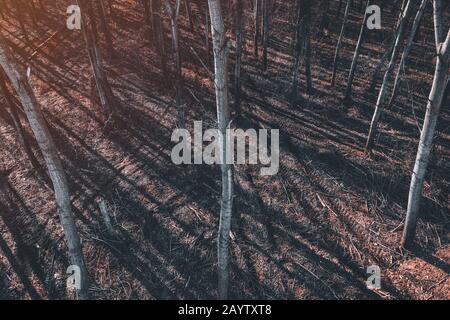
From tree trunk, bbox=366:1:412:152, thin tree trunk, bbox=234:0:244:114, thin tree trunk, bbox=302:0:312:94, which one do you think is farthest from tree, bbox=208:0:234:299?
thin tree trunk, bbox=302:0:312:94

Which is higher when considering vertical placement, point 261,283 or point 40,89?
point 40,89

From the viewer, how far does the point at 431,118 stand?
8000 millimetres

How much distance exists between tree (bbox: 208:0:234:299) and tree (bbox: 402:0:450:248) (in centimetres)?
427

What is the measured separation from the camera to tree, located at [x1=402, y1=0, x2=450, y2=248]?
7.46m

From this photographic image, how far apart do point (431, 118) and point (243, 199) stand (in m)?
5.07

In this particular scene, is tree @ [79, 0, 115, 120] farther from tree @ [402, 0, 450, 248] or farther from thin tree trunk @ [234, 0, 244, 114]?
tree @ [402, 0, 450, 248]

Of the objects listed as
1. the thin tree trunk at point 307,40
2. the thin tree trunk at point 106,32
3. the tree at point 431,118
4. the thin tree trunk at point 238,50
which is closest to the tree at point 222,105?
the tree at point 431,118

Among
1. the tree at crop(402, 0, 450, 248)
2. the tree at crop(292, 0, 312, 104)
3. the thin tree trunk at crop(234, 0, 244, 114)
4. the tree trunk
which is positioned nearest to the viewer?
the tree at crop(402, 0, 450, 248)

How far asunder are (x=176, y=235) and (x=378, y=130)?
7.36m

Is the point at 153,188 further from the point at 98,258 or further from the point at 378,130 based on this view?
the point at 378,130

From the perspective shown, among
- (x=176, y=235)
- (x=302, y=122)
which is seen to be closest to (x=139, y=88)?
(x=302, y=122)

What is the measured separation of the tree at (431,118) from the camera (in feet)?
24.5

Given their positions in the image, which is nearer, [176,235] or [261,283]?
[261,283]

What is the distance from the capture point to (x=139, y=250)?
9.70m
